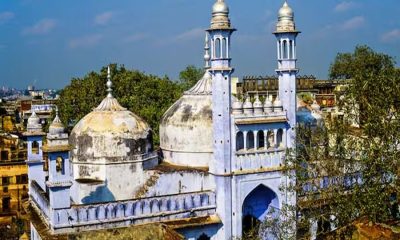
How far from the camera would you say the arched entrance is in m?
21.0

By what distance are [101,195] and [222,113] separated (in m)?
5.38

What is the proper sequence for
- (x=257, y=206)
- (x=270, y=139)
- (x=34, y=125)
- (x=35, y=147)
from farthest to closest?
(x=35, y=147), (x=34, y=125), (x=257, y=206), (x=270, y=139)

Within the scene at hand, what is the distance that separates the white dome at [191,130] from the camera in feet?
74.0

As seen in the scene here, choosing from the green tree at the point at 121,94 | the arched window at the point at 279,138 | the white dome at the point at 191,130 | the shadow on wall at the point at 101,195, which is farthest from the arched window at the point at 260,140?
the green tree at the point at 121,94

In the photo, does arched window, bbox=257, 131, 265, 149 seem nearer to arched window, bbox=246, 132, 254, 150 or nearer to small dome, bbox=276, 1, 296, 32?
arched window, bbox=246, 132, 254, 150

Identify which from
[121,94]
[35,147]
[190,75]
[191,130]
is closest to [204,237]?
[191,130]

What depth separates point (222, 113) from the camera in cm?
1961

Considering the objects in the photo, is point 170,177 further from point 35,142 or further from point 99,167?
point 35,142

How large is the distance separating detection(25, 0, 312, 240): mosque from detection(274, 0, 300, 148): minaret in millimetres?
37

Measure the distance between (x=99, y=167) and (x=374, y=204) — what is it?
1004 cm

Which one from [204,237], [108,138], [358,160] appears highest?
[108,138]

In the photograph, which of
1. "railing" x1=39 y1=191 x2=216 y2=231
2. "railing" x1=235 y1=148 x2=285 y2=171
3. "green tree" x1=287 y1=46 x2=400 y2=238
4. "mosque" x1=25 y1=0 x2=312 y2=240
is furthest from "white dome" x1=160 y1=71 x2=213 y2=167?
"green tree" x1=287 y1=46 x2=400 y2=238

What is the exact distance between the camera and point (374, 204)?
51.8 feet

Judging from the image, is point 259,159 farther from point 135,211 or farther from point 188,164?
point 135,211
